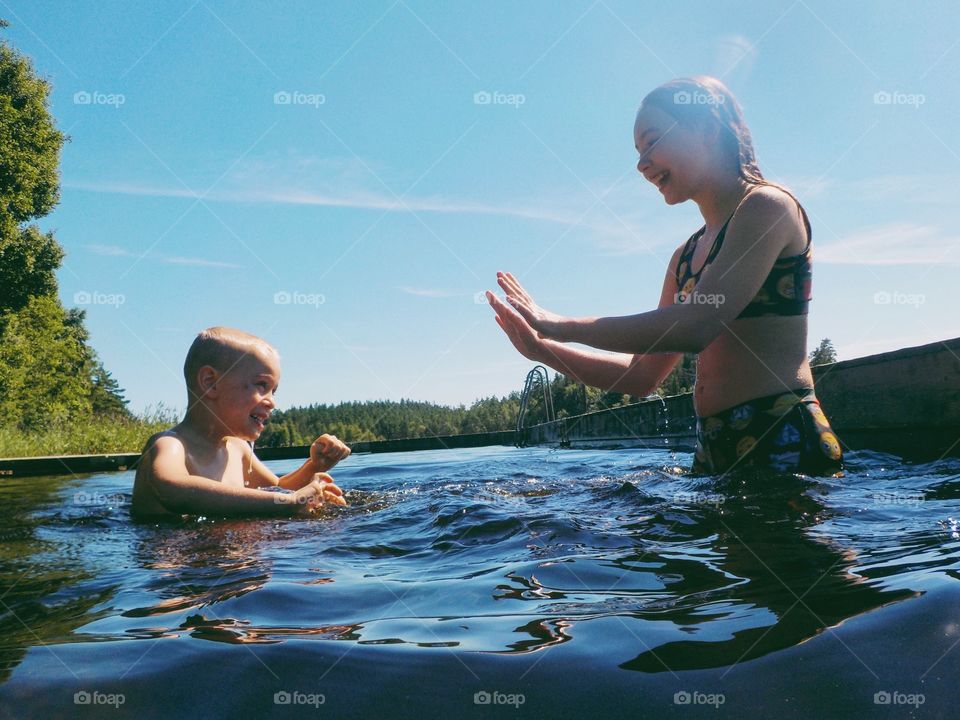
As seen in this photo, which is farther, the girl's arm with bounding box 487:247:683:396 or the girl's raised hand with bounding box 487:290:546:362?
the girl's arm with bounding box 487:247:683:396

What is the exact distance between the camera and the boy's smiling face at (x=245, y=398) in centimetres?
410

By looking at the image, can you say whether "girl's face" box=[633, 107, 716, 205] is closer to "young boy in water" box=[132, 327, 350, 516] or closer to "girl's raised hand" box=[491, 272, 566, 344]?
"girl's raised hand" box=[491, 272, 566, 344]

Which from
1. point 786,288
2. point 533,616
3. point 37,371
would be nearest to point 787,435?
point 786,288

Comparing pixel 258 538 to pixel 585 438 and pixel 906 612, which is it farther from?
pixel 585 438

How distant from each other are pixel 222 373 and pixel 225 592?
246 cm

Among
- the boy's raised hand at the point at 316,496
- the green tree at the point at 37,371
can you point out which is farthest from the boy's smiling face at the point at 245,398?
the green tree at the point at 37,371

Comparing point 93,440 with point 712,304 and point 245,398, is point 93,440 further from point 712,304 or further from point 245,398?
point 712,304

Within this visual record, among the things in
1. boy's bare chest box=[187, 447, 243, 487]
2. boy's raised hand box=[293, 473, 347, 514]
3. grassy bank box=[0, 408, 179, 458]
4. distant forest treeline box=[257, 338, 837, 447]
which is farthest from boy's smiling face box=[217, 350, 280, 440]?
distant forest treeline box=[257, 338, 837, 447]

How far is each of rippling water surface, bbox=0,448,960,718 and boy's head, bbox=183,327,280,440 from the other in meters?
1.23

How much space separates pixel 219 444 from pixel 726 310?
10.4 feet

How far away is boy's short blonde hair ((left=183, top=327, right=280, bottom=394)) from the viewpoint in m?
4.19

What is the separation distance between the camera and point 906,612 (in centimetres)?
129

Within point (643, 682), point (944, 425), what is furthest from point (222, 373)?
point (944, 425)

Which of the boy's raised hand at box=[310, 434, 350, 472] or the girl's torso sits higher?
the girl's torso
